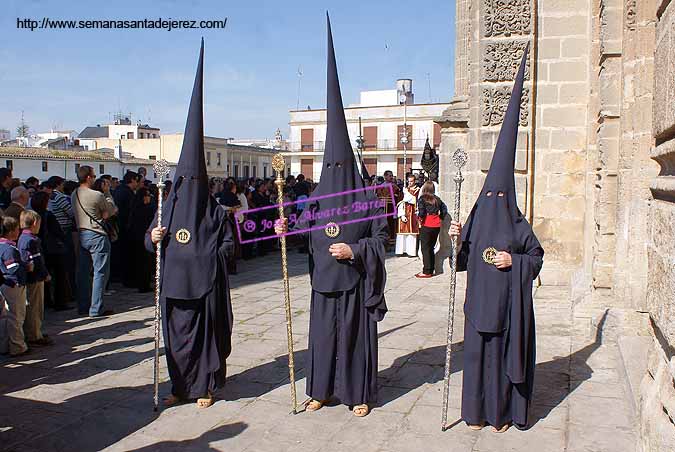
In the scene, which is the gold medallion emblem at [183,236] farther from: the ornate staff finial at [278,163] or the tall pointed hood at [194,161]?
the ornate staff finial at [278,163]

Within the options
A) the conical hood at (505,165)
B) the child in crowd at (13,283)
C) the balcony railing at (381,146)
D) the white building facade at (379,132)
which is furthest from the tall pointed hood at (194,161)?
the white building facade at (379,132)

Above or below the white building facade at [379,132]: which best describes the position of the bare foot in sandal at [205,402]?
below

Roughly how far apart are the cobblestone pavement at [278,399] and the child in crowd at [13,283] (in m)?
0.24

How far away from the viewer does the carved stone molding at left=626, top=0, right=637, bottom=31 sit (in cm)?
594

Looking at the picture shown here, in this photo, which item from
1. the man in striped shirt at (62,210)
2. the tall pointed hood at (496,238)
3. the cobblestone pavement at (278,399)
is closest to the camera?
the cobblestone pavement at (278,399)

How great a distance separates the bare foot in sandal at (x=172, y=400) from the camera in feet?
17.4

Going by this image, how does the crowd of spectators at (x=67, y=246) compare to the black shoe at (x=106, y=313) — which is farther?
the black shoe at (x=106, y=313)

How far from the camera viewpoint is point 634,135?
19.8 feet

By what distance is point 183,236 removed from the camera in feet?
17.2

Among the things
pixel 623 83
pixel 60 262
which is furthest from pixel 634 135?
pixel 60 262

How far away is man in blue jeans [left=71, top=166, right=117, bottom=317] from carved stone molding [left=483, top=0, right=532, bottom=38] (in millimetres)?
5705

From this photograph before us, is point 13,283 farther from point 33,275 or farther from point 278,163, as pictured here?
point 278,163

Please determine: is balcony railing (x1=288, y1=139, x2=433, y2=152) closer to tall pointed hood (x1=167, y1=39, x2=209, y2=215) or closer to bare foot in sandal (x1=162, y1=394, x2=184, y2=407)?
tall pointed hood (x1=167, y1=39, x2=209, y2=215)

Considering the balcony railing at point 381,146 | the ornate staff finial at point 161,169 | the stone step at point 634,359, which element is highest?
the balcony railing at point 381,146
